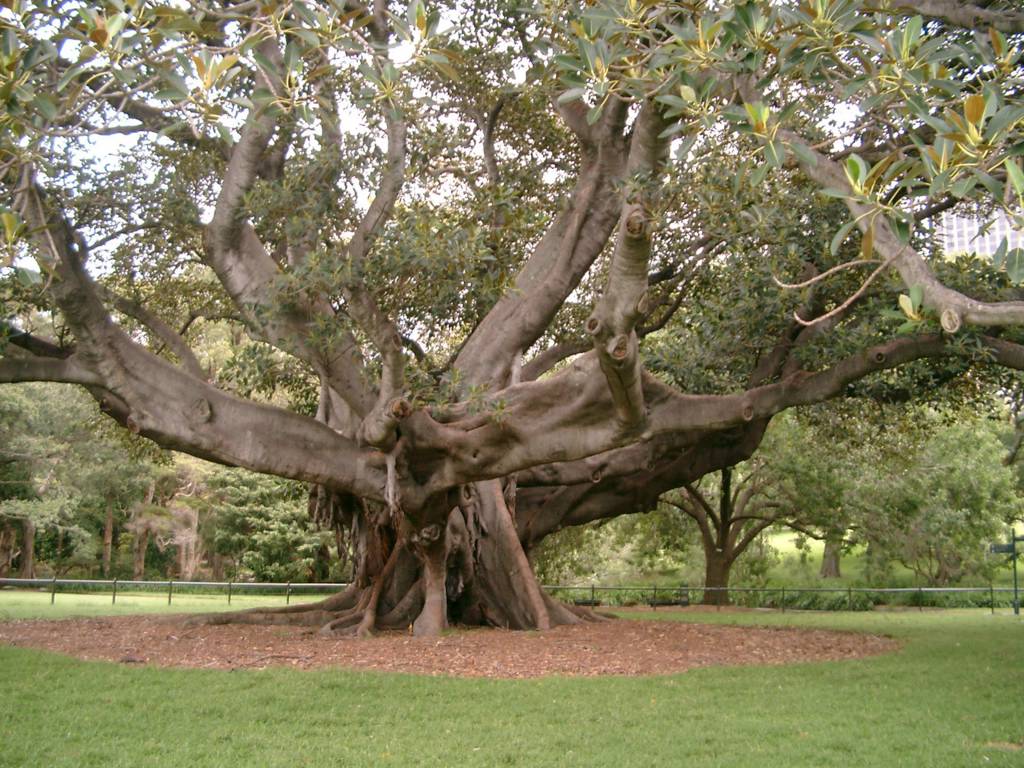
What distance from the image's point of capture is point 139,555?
3500 cm

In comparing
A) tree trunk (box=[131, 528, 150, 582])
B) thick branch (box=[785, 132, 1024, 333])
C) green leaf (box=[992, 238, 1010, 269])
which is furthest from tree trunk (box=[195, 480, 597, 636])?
tree trunk (box=[131, 528, 150, 582])

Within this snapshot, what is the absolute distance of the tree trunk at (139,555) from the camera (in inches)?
1362

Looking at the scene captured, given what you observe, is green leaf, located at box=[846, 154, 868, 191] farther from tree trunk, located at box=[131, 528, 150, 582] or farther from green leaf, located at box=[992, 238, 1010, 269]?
tree trunk, located at box=[131, 528, 150, 582]

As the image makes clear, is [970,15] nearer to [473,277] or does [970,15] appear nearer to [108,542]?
[473,277]

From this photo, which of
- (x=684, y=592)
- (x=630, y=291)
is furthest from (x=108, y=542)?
(x=630, y=291)

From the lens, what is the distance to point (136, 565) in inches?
1382

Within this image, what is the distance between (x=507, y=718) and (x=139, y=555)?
1264 inches

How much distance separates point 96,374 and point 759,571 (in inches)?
872

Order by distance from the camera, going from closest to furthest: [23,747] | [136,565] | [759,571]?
[23,747]
[759,571]
[136,565]

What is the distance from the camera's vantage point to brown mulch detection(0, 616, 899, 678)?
884 cm

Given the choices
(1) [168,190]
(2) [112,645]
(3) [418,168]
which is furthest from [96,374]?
(3) [418,168]

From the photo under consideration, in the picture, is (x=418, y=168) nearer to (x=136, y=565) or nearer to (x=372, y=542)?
(x=372, y=542)

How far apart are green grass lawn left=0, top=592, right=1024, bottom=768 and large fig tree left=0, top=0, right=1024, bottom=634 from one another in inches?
103

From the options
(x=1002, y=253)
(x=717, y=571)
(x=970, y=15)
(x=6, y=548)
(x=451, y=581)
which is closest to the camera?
(x=1002, y=253)
